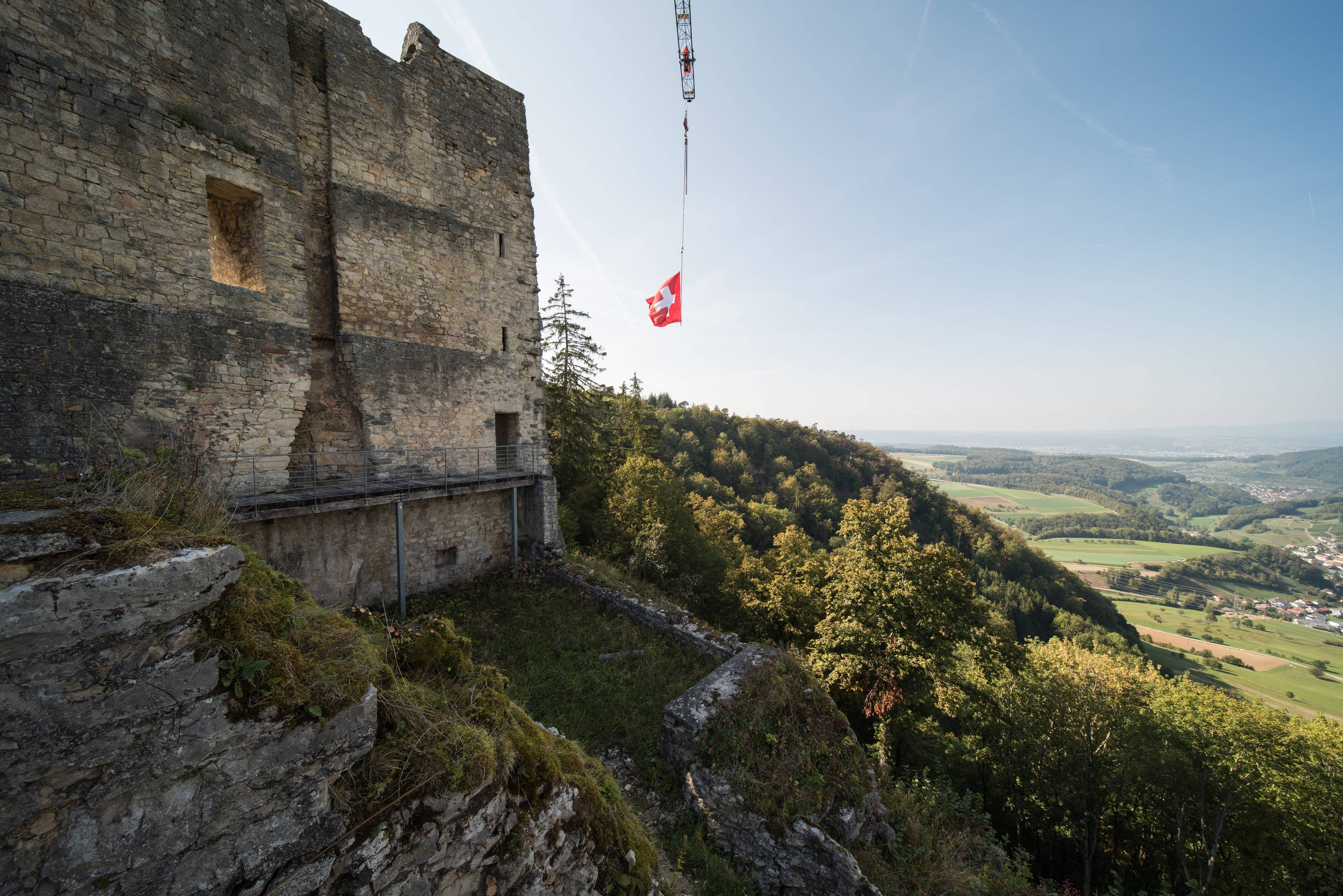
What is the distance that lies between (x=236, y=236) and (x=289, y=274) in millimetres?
1431

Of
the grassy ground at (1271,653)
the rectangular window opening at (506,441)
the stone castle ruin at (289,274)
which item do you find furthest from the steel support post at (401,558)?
the grassy ground at (1271,653)

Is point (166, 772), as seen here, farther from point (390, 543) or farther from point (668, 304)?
point (668, 304)

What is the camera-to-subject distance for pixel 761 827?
6164mm

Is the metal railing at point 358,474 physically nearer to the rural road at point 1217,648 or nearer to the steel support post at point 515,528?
the steel support post at point 515,528

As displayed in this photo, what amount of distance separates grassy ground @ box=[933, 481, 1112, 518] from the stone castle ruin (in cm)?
14615

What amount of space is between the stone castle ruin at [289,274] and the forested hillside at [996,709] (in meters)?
7.39

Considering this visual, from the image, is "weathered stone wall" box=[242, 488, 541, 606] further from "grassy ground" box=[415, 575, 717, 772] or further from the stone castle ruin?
"grassy ground" box=[415, 575, 717, 772]

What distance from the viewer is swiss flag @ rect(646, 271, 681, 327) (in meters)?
13.4

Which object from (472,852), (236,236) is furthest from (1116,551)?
(236,236)

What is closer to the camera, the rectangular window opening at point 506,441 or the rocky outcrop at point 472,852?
the rocky outcrop at point 472,852

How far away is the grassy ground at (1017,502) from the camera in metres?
146

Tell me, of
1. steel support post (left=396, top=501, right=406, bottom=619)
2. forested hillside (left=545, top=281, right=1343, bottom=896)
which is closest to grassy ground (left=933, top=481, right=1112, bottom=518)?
forested hillside (left=545, top=281, right=1343, bottom=896)

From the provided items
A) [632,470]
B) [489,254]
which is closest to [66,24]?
[489,254]

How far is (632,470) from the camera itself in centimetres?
1903
